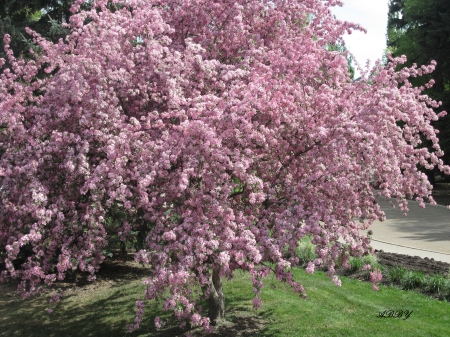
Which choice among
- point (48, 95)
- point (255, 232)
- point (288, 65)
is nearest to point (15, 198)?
point (48, 95)

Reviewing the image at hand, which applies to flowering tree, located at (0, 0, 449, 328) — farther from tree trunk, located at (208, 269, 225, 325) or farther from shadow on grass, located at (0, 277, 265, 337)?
shadow on grass, located at (0, 277, 265, 337)

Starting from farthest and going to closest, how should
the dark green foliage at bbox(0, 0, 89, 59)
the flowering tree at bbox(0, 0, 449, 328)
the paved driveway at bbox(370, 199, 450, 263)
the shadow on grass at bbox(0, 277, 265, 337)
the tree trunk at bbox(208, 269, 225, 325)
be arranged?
the dark green foliage at bbox(0, 0, 89, 59) → the paved driveway at bbox(370, 199, 450, 263) → the shadow on grass at bbox(0, 277, 265, 337) → the tree trunk at bbox(208, 269, 225, 325) → the flowering tree at bbox(0, 0, 449, 328)

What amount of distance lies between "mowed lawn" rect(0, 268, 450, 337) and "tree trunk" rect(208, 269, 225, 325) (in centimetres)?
20

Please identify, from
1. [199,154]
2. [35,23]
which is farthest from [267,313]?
[35,23]

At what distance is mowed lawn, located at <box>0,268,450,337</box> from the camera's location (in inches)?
308

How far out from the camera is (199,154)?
576 centimetres

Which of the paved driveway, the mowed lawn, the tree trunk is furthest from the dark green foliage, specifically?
the paved driveway

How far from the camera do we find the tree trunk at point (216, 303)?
781cm

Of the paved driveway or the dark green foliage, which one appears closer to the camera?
the paved driveway

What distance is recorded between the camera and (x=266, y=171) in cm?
659

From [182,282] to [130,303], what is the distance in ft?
14.3

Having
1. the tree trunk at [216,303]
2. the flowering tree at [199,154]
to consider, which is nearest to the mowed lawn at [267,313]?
the tree trunk at [216,303]

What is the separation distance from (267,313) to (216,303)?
45.4 inches

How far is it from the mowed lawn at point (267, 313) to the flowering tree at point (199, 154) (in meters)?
1.76
